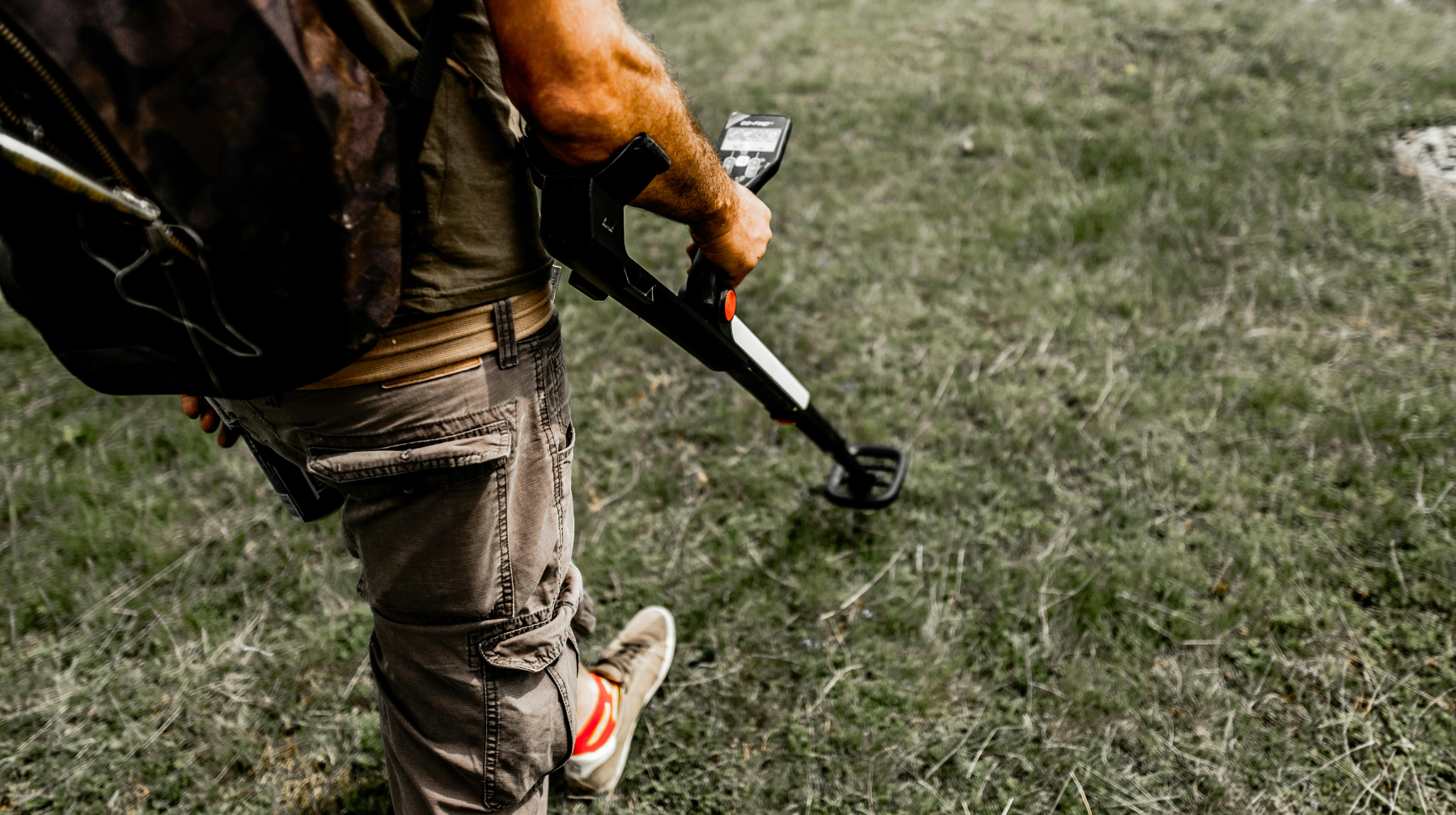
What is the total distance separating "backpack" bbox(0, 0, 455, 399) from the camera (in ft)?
2.88

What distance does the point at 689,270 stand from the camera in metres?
1.59

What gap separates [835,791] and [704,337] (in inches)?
48.9

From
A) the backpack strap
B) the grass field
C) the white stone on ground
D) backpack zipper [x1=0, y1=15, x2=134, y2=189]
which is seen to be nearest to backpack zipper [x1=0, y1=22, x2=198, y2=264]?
backpack zipper [x1=0, y1=15, x2=134, y2=189]

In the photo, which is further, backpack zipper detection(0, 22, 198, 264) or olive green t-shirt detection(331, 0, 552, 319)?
olive green t-shirt detection(331, 0, 552, 319)

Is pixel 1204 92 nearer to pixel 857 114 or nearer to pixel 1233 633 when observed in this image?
pixel 857 114

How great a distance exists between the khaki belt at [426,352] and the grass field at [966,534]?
Result: 138 cm

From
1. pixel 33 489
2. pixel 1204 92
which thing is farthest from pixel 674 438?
pixel 1204 92

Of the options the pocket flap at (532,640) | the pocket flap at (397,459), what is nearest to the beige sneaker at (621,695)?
the pocket flap at (532,640)

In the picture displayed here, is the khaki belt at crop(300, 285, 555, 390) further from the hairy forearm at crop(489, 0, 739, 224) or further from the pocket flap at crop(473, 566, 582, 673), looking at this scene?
the pocket flap at crop(473, 566, 582, 673)

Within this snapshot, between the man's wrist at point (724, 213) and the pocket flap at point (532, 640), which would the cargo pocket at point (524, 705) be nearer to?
the pocket flap at point (532, 640)

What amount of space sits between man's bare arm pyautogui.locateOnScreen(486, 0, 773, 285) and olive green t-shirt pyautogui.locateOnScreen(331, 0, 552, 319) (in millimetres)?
74

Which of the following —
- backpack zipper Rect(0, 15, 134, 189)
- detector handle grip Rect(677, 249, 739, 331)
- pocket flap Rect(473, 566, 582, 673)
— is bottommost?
pocket flap Rect(473, 566, 582, 673)

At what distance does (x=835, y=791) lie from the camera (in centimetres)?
203

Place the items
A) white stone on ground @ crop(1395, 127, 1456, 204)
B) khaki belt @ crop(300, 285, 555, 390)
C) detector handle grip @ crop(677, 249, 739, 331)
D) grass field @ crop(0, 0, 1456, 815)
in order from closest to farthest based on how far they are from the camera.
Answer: khaki belt @ crop(300, 285, 555, 390)
detector handle grip @ crop(677, 249, 739, 331)
grass field @ crop(0, 0, 1456, 815)
white stone on ground @ crop(1395, 127, 1456, 204)
